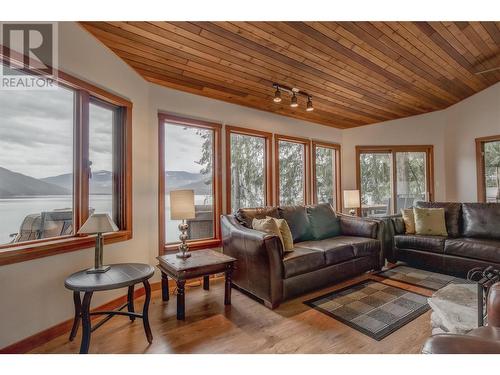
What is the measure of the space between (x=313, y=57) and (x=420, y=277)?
300cm

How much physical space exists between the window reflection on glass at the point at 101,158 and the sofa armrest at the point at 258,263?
1372 mm

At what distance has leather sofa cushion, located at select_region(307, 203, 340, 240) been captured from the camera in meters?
3.59

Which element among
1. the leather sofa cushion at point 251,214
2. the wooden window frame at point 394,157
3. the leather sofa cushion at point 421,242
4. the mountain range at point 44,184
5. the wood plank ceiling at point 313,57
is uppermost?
the wood plank ceiling at point 313,57

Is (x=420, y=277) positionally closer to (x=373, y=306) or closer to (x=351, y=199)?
(x=373, y=306)

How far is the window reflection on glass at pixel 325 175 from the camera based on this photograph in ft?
17.0

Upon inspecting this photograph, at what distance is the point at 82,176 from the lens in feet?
7.73

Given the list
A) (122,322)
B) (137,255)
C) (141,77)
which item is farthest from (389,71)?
(122,322)

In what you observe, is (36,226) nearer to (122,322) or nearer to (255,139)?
(122,322)

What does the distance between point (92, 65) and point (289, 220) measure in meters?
2.69

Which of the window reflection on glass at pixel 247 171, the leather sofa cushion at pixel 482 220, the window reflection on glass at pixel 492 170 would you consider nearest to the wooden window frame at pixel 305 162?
the window reflection on glass at pixel 247 171

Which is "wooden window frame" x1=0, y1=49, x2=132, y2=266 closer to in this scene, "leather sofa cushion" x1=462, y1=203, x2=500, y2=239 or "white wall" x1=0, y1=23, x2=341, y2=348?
"white wall" x1=0, y1=23, x2=341, y2=348

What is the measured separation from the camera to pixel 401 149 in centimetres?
521

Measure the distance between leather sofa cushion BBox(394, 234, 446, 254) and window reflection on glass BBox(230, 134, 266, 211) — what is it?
2122 millimetres

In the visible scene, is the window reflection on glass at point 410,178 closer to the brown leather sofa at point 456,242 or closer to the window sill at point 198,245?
the brown leather sofa at point 456,242
